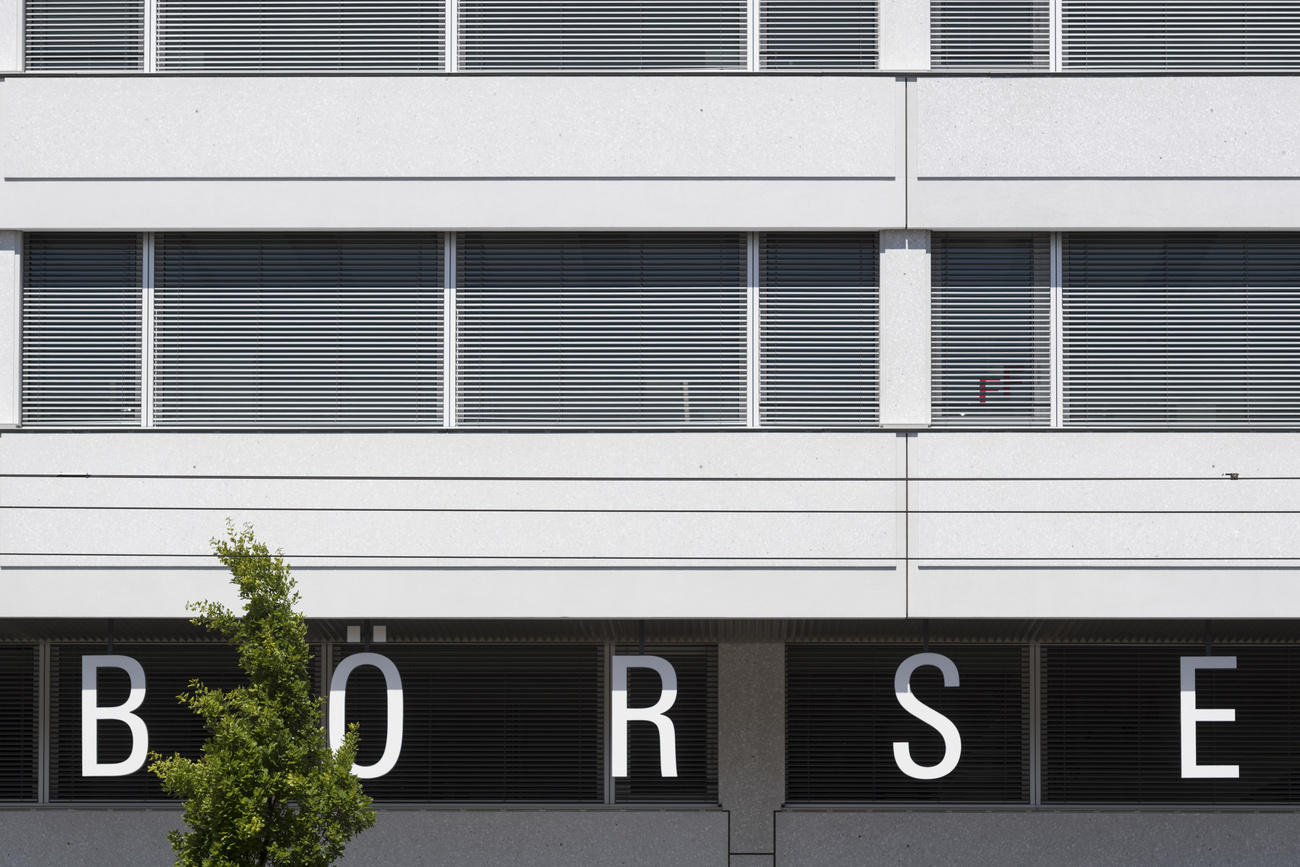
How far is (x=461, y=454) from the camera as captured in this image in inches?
525

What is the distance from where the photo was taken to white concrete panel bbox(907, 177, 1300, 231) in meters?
13.3

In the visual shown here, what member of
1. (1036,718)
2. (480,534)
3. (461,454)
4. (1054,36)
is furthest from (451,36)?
(1036,718)

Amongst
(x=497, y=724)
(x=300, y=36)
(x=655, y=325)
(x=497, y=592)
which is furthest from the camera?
(x=497, y=724)

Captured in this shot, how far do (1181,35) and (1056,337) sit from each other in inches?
122

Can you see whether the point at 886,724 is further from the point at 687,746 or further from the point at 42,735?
the point at 42,735

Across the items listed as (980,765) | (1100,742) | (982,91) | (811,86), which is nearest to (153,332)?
(811,86)

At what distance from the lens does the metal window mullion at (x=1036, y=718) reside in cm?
1448

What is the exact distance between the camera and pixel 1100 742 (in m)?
14.5

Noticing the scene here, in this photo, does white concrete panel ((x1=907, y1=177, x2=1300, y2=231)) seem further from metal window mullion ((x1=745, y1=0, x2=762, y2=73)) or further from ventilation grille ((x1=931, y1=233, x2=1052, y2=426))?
metal window mullion ((x1=745, y1=0, x2=762, y2=73))

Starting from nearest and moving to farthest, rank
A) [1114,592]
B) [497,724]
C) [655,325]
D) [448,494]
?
[1114,592] → [448,494] → [655,325] → [497,724]

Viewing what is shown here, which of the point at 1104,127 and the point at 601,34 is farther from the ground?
the point at 601,34

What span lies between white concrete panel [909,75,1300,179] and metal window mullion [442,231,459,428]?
4.36 meters

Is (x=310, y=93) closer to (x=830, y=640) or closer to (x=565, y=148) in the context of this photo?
(x=565, y=148)

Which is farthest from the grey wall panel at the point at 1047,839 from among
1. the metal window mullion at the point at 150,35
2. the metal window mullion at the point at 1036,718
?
the metal window mullion at the point at 150,35
